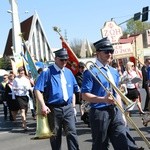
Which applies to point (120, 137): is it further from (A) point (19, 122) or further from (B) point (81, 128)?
(A) point (19, 122)

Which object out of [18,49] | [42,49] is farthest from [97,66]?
[42,49]

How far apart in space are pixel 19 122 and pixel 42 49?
55.8 meters

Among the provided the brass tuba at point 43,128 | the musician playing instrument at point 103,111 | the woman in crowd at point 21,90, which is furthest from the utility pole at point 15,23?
the musician playing instrument at point 103,111

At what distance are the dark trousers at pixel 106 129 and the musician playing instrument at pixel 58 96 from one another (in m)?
1.12

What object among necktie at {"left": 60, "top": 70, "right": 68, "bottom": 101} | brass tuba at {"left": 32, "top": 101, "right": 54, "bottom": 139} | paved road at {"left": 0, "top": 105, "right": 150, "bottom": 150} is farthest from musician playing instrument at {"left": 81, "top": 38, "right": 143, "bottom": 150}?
paved road at {"left": 0, "top": 105, "right": 150, "bottom": 150}

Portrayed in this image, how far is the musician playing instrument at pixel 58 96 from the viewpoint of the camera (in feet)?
21.4

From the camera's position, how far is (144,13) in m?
25.6

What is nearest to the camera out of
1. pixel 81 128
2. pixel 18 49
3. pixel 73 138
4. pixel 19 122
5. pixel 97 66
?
pixel 97 66

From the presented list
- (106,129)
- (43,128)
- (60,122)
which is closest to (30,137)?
(60,122)

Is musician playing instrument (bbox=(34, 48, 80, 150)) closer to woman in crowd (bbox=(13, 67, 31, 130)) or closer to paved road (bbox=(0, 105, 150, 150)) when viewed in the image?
paved road (bbox=(0, 105, 150, 150))

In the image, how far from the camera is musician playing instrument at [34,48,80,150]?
6.52m

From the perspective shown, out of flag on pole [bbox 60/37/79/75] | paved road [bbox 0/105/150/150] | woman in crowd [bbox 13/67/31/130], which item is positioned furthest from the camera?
woman in crowd [bbox 13/67/31/130]

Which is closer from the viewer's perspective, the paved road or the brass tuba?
the brass tuba

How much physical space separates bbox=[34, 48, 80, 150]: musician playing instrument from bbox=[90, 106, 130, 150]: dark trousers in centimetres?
112
